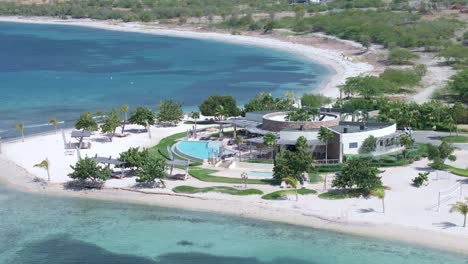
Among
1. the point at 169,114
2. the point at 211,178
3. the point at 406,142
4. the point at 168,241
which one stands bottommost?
the point at 168,241

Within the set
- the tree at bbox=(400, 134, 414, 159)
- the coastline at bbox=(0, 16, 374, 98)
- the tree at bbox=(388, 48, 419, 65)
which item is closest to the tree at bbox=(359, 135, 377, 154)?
the tree at bbox=(400, 134, 414, 159)

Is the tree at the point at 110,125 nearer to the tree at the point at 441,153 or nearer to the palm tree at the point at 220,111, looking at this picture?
the palm tree at the point at 220,111

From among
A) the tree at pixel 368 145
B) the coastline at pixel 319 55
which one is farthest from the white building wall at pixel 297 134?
the coastline at pixel 319 55

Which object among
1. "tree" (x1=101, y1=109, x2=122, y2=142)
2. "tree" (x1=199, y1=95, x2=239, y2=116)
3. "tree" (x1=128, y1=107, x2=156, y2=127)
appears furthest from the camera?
"tree" (x1=199, y1=95, x2=239, y2=116)

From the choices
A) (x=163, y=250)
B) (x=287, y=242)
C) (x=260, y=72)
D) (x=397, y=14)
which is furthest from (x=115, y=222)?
(x=397, y=14)

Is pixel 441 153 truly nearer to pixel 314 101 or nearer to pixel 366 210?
pixel 366 210

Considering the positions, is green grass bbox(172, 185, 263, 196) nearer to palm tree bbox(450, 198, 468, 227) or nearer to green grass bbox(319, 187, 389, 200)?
green grass bbox(319, 187, 389, 200)

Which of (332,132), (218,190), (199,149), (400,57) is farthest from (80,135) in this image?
(400,57)
